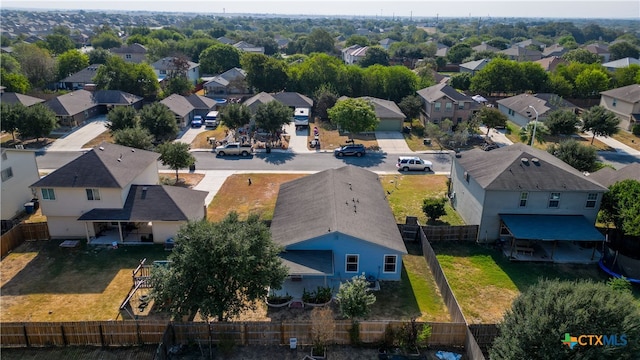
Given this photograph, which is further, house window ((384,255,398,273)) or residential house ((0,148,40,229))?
residential house ((0,148,40,229))

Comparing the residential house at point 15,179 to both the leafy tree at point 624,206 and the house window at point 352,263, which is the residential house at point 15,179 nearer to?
the house window at point 352,263

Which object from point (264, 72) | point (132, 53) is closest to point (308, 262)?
point (264, 72)

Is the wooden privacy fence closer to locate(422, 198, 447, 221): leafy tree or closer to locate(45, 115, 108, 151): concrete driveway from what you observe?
locate(45, 115, 108, 151): concrete driveway

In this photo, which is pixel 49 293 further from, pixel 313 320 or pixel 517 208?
pixel 517 208

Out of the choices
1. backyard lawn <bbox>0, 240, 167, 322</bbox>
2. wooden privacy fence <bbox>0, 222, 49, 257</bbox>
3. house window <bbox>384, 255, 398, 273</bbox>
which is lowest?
backyard lawn <bbox>0, 240, 167, 322</bbox>

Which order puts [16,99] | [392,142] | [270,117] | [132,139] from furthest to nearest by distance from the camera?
[16,99], [392,142], [270,117], [132,139]

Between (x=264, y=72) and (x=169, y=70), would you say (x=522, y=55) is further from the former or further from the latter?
(x=169, y=70)

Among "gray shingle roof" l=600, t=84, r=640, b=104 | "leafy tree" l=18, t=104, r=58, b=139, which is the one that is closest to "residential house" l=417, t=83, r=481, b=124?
"gray shingle roof" l=600, t=84, r=640, b=104
